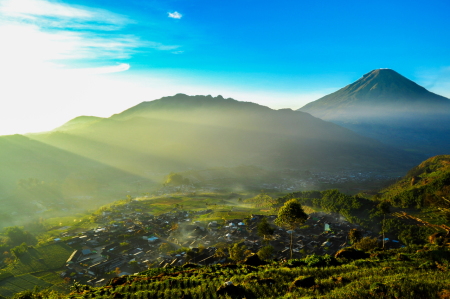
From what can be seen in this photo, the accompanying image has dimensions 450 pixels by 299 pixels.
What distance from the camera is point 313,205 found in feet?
210

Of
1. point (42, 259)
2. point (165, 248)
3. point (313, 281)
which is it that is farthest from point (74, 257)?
point (313, 281)

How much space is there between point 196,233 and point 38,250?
29.7m

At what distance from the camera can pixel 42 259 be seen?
37688 mm

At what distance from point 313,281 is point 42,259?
45713 millimetres

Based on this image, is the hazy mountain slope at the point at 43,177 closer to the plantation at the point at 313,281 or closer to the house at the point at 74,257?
the house at the point at 74,257

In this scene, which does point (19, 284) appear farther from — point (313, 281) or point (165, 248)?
point (313, 281)

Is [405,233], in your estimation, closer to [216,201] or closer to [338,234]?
[338,234]

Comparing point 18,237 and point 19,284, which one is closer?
point 19,284

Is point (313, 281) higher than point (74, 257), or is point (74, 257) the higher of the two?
point (313, 281)

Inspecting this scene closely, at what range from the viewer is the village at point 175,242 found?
108 ft

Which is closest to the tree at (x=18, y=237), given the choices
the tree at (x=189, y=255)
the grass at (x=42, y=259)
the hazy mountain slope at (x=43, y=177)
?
the grass at (x=42, y=259)

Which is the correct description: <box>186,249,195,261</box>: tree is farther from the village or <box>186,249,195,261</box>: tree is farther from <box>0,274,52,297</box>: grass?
<box>0,274,52,297</box>: grass

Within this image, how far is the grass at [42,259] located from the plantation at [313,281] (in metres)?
29.6

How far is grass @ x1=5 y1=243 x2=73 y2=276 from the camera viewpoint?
35.4 m
